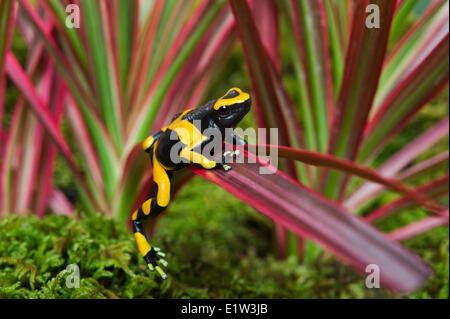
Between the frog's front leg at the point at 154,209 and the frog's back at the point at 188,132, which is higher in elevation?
the frog's back at the point at 188,132

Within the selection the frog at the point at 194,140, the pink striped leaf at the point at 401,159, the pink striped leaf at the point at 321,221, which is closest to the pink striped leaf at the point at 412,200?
the pink striped leaf at the point at 401,159

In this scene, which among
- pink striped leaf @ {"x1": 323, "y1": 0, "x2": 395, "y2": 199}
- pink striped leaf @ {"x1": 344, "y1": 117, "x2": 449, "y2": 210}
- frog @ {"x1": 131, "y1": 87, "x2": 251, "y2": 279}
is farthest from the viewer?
pink striped leaf @ {"x1": 344, "y1": 117, "x2": 449, "y2": 210}

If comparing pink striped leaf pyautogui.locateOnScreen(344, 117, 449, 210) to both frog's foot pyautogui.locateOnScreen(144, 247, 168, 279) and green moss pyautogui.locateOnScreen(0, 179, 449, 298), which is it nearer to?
green moss pyautogui.locateOnScreen(0, 179, 449, 298)

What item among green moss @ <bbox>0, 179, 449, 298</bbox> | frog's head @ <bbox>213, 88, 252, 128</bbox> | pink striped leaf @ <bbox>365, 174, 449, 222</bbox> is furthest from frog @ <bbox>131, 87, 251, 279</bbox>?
pink striped leaf @ <bbox>365, 174, 449, 222</bbox>

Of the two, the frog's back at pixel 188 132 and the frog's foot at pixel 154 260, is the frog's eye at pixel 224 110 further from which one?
the frog's foot at pixel 154 260

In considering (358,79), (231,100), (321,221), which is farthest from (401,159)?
(231,100)

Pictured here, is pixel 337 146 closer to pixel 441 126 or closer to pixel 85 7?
pixel 441 126

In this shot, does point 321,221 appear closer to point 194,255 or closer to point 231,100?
point 231,100
